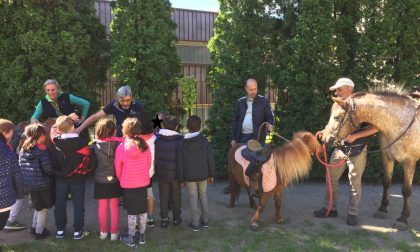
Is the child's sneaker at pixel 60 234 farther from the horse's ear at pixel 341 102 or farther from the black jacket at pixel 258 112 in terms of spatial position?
the horse's ear at pixel 341 102

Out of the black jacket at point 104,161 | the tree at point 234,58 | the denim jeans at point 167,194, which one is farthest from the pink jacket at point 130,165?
the tree at point 234,58

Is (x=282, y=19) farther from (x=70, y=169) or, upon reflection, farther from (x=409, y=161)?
(x=70, y=169)

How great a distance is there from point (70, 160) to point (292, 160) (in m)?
2.69

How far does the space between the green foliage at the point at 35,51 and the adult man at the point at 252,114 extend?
3.11m

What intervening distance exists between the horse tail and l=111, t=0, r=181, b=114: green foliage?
2.93 meters

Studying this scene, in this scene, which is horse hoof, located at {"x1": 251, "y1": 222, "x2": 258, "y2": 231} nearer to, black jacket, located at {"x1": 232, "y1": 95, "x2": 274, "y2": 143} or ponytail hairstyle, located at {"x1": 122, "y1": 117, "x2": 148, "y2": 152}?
black jacket, located at {"x1": 232, "y1": 95, "x2": 274, "y2": 143}

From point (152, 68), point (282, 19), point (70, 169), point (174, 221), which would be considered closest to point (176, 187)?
point (174, 221)

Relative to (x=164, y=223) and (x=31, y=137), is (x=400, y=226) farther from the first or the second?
(x=31, y=137)

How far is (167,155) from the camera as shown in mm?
4609

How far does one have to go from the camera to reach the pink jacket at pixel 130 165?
4.09m

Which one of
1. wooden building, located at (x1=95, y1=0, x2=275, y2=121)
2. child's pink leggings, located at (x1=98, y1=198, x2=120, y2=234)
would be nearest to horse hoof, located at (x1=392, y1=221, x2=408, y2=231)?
child's pink leggings, located at (x1=98, y1=198, x2=120, y2=234)

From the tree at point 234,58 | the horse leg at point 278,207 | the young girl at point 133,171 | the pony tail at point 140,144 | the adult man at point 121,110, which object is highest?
the tree at point 234,58

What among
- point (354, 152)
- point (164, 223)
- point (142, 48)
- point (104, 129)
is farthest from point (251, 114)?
point (142, 48)

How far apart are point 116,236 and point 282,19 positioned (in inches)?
202
